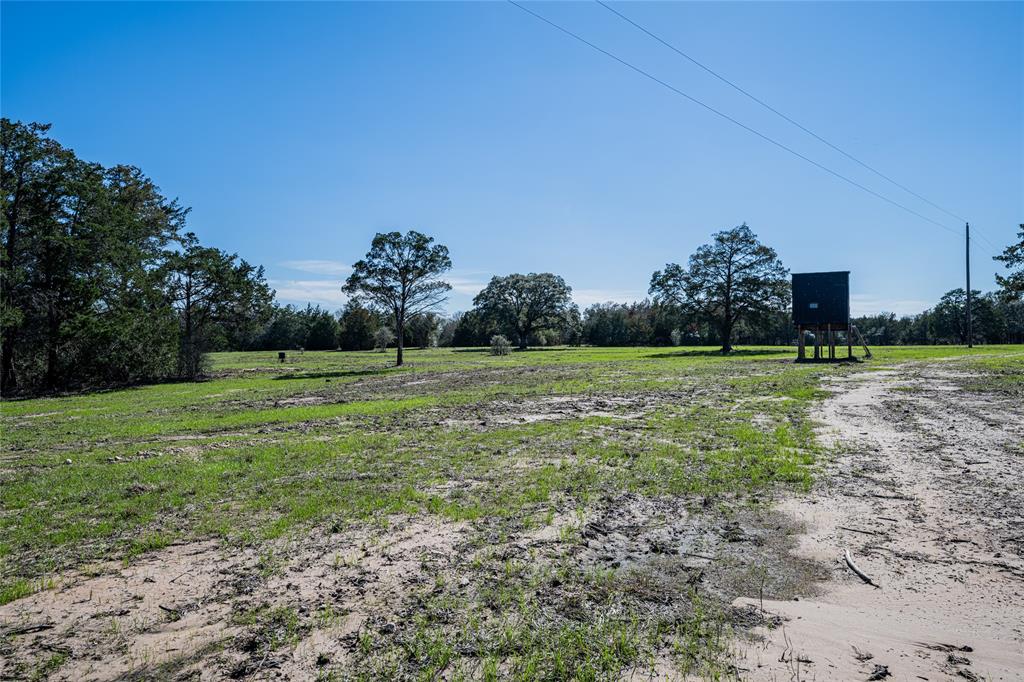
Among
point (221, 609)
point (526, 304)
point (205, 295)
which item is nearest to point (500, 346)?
point (526, 304)

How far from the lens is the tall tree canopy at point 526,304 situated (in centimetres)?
8519

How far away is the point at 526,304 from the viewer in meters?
85.9

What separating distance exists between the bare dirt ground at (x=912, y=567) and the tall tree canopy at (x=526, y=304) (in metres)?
75.5

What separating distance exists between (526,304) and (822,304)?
51.8m

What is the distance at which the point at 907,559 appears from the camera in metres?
4.85

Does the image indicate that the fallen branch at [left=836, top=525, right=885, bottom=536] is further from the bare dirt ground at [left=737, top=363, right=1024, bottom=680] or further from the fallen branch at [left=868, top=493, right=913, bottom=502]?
the fallen branch at [left=868, top=493, right=913, bottom=502]

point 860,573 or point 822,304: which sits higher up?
point 822,304

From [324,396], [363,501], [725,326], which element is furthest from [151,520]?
[725,326]

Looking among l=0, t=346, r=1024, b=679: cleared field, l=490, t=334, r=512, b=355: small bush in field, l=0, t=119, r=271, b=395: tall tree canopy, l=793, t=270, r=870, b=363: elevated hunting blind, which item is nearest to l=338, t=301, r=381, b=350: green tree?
l=490, t=334, r=512, b=355: small bush in field

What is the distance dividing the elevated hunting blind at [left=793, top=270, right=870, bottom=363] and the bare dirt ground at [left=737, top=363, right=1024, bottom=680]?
1240 inches

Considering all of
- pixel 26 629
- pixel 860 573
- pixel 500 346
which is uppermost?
pixel 500 346

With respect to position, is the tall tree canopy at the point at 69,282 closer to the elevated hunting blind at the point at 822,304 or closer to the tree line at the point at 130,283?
the tree line at the point at 130,283

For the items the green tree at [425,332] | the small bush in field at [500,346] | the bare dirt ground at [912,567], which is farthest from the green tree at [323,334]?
the bare dirt ground at [912,567]

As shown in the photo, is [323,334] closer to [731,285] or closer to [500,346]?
[500,346]
